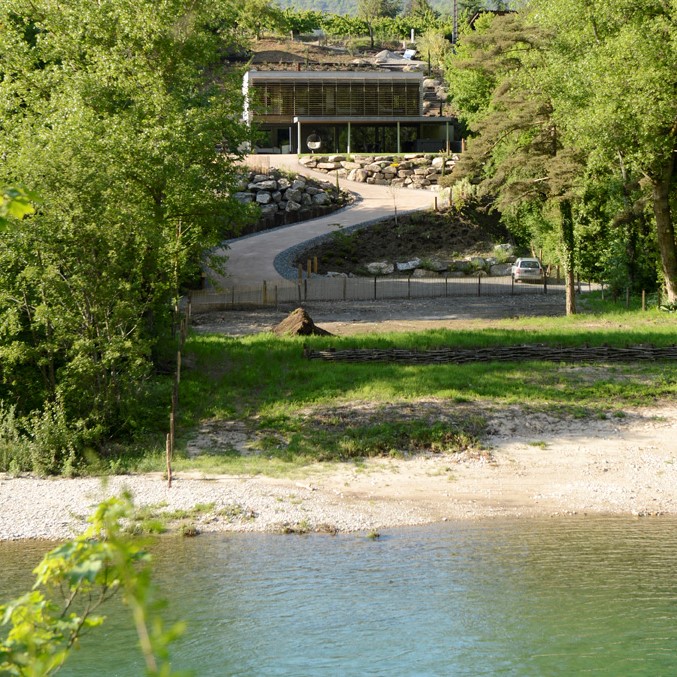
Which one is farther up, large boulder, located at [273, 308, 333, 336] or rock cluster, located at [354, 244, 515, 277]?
rock cluster, located at [354, 244, 515, 277]

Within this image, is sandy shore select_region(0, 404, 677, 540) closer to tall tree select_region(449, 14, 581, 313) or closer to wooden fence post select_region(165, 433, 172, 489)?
wooden fence post select_region(165, 433, 172, 489)

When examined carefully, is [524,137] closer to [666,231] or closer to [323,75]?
[666,231]

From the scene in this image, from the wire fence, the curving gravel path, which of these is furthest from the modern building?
the wire fence

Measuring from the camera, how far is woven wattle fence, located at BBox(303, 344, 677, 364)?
1144 inches

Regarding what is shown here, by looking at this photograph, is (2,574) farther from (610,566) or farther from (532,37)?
(532,37)

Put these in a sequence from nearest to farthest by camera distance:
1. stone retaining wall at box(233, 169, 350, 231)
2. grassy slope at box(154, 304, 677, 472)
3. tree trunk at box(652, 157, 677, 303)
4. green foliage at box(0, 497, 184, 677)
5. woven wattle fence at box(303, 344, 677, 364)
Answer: green foliage at box(0, 497, 184, 677)
grassy slope at box(154, 304, 677, 472)
woven wattle fence at box(303, 344, 677, 364)
tree trunk at box(652, 157, 677, 303)
stone retaining wall at box(233, 169, 350, 231)

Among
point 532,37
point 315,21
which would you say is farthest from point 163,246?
point 315,21

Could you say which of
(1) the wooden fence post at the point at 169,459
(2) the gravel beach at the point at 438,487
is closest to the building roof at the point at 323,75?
(2) the gravel beach at the point at 438,487

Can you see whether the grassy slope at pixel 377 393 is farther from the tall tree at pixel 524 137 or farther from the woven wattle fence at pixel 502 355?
the tall tree at pixel 524 137

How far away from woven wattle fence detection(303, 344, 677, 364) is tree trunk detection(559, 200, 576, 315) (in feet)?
29.8

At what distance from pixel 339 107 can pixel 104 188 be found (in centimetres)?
5842

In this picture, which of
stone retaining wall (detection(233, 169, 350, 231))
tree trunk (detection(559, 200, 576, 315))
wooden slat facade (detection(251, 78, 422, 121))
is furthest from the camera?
wooden slat facade (detection(251, 78, 422, 121))

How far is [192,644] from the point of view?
555 inches

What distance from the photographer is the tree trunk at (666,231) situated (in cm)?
3681
